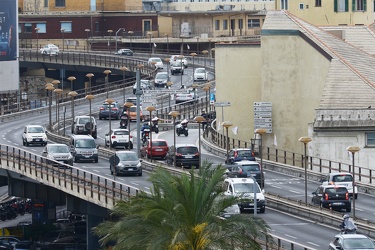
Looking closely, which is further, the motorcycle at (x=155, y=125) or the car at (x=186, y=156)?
the motorcycle at (x=155, y=125)

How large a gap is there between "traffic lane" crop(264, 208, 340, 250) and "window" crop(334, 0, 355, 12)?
60.0 metres

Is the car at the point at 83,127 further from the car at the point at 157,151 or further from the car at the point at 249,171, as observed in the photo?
the car at the point at 249,171

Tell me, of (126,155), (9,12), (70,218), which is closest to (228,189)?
(126,155)

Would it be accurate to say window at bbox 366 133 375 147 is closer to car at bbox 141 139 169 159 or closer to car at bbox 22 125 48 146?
car at bbox 141 139 169 159

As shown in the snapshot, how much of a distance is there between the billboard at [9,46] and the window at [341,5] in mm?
28252

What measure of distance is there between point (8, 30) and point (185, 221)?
285 feet

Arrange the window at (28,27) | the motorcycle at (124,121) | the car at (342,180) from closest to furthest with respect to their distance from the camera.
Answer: the car at (342,180)
the motorcycle at (124,121)
the window at (28,27)

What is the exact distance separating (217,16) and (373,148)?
109254mm

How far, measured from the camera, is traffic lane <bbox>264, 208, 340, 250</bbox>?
61.5 meters

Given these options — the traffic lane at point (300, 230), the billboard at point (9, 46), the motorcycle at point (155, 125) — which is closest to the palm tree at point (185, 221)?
Result: the traffic lane at point (300, 230)

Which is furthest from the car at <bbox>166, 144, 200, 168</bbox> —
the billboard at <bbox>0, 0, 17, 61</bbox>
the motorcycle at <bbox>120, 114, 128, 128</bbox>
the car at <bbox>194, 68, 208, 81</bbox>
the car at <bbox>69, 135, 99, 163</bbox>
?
the car at <bbox>194, 68, 208, 81</bbox>

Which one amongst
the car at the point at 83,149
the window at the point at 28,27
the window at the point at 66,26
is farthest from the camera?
the window at the point at 28,27

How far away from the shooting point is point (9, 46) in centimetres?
13388

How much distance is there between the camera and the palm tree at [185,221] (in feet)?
160
